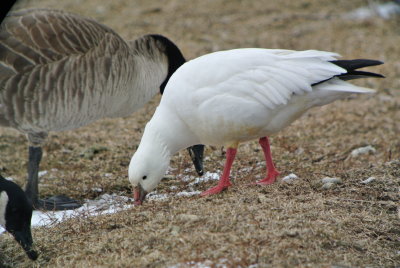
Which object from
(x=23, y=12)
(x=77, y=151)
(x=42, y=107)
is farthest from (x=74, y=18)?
(x=77, y=151)

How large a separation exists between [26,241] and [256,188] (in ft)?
6.75

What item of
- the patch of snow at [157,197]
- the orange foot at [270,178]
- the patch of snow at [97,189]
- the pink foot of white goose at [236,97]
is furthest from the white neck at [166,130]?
the patch of snow at [97,189]

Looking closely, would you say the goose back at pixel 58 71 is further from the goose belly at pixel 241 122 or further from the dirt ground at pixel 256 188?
the goose belly at pixel 241 122

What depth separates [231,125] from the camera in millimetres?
5348

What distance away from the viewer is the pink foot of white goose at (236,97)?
5.25m

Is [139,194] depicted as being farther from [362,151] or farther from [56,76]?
[362,151]

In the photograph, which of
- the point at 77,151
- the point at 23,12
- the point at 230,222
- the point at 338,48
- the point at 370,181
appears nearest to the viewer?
the point at 230,222

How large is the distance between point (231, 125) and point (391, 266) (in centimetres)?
185

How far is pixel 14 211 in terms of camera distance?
5.13 meters

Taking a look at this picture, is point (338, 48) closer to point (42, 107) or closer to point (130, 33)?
point (130, 33)

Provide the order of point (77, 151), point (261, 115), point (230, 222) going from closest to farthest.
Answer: point (230, 222) < point (261, 115) < point (77, 151)

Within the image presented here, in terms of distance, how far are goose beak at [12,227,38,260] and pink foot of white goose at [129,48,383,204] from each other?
103 cm

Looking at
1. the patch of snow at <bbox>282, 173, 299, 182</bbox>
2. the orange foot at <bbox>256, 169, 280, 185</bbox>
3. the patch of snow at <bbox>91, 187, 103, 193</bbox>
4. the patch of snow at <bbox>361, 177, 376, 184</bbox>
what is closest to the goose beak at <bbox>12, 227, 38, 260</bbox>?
the patch of snow at <bbox>91, 187, 103, 193</bbox>

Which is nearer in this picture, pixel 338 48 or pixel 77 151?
pixel 77 151
